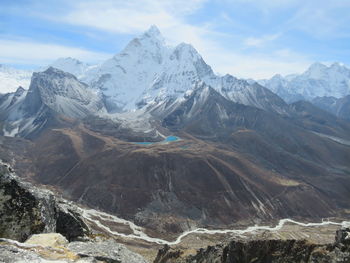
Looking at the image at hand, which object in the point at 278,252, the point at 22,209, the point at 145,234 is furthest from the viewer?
the point at 145,234

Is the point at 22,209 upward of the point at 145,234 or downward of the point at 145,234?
upward

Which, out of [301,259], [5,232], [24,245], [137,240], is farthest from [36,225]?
[137,240]

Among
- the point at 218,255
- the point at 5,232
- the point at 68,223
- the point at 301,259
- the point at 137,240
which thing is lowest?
the point at 137,240

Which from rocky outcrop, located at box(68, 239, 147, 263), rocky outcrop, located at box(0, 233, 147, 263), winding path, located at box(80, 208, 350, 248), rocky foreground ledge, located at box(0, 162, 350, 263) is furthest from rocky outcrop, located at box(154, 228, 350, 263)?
winding path, located at box(80, 208, 350, 248)

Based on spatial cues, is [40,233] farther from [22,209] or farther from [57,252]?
[57,252]

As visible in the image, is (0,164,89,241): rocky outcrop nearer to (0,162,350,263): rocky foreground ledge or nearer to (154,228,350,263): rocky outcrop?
(0,162,350,263): rocky foreground ledge

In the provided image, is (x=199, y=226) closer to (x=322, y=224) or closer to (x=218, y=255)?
(x=322, y=224)

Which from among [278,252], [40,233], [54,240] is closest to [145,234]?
[278,252]

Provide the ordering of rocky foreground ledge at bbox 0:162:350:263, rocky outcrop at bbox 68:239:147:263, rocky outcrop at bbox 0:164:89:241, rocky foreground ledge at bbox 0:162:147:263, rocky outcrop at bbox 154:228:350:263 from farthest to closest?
rocky outcrop at bbox 154:228:350:263, rocky outcrop at bbox 0:164:89:241, rocky outcrop at bbox 68:239:147:263, rocky foreground ledge at bbox 0:162:350:263, rocky foreground ledge at bbox 0:162:147:263

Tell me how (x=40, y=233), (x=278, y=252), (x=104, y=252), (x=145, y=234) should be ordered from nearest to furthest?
(x=104, y=252)
(x=40, y=233)
(x=278, y=252)
(x=145, y=234)
